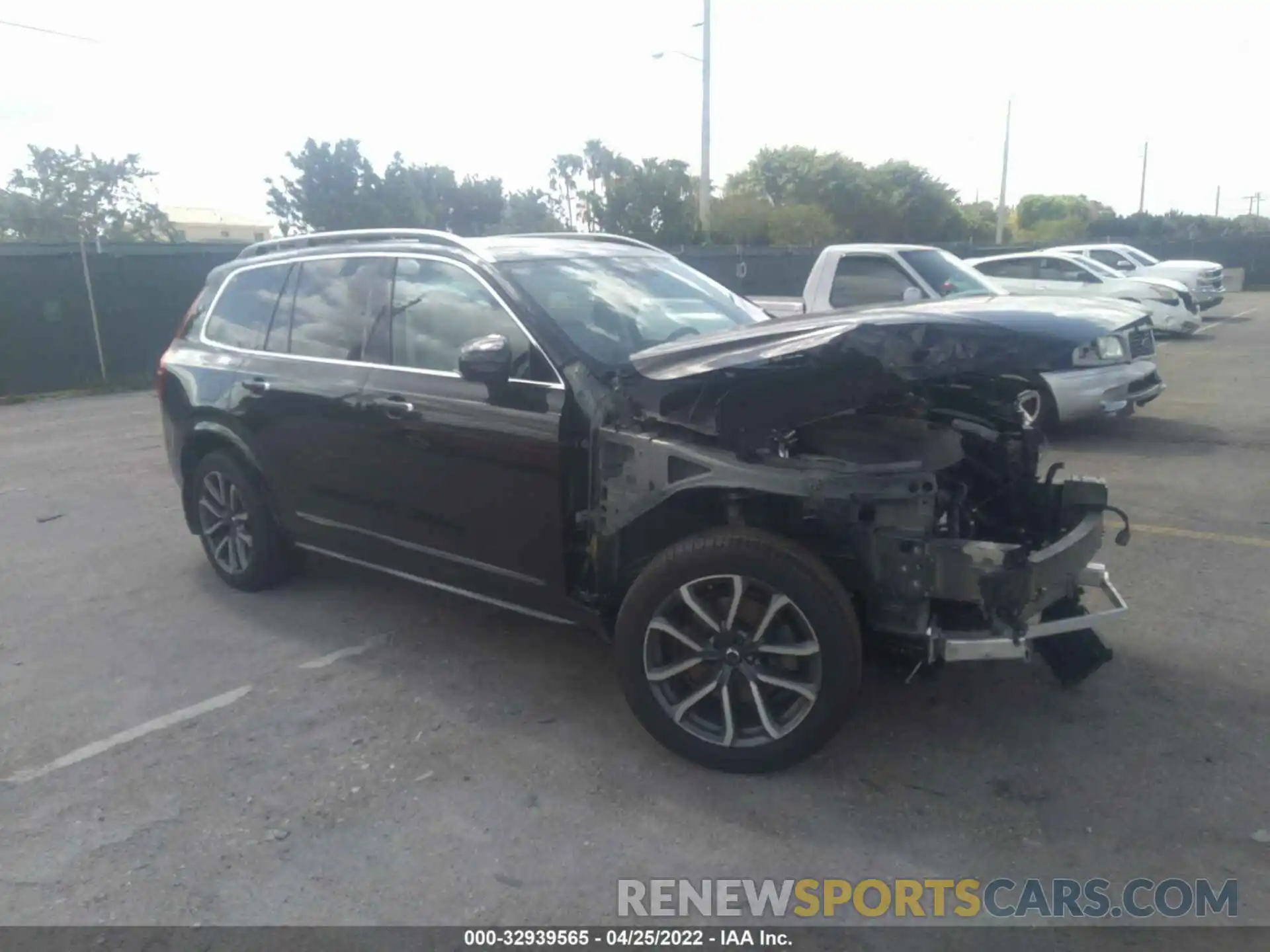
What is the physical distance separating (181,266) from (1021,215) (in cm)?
7515

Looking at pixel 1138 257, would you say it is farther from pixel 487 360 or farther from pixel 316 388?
pixel 487 360

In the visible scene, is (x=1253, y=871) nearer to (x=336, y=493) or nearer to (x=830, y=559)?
(x=830, y=559)

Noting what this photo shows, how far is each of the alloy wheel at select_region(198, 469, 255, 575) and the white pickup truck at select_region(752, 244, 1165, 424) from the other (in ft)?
10.2

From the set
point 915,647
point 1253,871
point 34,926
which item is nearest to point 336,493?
point 34,926

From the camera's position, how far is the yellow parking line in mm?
5895

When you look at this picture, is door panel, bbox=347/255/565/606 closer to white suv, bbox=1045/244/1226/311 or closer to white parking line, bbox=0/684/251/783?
white parking line, bbox=0/684/251/783

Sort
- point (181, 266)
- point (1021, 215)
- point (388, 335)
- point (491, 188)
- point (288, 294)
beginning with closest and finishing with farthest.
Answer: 1. point (388, 335)
2. point (288, 294)
3. point (181, 266)
4. point (491, 188)
5. point (1021, 215)

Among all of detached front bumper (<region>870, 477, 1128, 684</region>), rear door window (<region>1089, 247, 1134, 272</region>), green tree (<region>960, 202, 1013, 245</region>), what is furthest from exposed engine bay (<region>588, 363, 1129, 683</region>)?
green tree (<region>960, 202, 1013, 245</region>)

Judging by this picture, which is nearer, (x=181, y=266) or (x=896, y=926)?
(x=896, y=926)

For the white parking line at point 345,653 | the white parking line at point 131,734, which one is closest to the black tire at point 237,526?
the white parking line at point 345,653

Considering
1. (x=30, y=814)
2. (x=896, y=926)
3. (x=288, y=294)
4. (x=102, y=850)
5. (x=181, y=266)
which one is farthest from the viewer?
(x=181, y=266)

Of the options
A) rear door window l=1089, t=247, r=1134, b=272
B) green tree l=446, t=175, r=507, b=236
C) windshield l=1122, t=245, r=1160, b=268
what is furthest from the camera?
green tree l=446, t=175, r=507, b=236

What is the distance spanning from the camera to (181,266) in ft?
57.0

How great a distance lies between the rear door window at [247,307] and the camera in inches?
213
